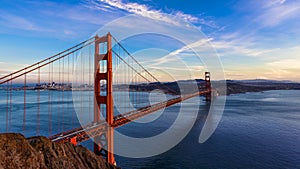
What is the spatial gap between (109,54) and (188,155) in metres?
11.4

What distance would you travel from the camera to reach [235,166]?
51.1ft

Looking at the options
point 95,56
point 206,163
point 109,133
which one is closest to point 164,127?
point 206,163

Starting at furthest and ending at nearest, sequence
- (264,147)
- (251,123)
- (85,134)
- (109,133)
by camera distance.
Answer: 1. (251,123)
2. (264,147)
3. (109,133)
4. (85,134)

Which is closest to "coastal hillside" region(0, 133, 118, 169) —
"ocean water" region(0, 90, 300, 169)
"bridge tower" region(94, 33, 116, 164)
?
"bridge tower" region(94, 33, 116, 164)

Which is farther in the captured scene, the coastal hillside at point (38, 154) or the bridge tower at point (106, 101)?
the bridge tower at point (106, 101)

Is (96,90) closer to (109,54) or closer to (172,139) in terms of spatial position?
(109,54)

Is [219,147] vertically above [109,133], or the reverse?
[109,133]

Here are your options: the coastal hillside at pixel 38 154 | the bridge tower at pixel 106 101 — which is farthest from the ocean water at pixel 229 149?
the coastal hillside at pixel 38 154

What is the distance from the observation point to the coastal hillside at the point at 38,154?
737 centimetres

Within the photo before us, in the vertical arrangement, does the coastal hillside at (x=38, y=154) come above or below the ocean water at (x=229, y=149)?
above

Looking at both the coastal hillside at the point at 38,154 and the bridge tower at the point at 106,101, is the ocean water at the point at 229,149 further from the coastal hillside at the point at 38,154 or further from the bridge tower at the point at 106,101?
the coastal hillside at the point at 38,154

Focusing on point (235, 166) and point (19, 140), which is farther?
point (235, 166)

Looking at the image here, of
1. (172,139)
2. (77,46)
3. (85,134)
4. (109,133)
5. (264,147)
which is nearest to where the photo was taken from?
(85,134)

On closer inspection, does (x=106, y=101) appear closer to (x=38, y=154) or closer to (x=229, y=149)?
(x=38, y=154)
